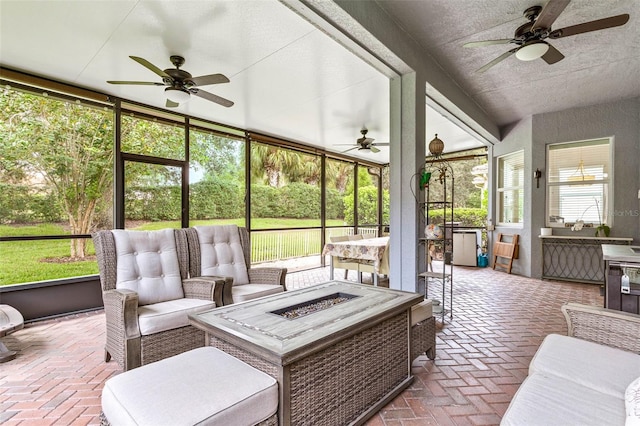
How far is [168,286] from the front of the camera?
2748 mm

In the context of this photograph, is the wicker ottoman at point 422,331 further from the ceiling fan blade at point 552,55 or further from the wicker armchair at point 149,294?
the ceiling fan blade at point 552,55

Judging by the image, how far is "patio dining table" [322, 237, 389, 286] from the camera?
4340 mm

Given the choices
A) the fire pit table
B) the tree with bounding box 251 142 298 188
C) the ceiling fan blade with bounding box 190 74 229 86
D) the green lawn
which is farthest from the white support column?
the tree with bounding box 251 142 298 188

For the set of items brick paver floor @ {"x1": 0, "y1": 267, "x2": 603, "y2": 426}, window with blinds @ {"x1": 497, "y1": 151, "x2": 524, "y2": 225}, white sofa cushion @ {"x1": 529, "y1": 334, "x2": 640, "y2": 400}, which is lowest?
brick paver floor @ {"x1": 0, "y1": 267, "x2": 603, "y2": 426}

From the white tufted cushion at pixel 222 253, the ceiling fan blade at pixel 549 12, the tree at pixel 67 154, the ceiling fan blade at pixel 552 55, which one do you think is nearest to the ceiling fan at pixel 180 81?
the white tufted cushion at pixel 222 253

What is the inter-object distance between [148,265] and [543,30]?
3859mm

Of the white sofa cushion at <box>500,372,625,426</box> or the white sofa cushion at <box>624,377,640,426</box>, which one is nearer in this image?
the white sofa cushion at <box>624,377,640,426</box>

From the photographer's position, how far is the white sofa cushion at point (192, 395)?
108 centimetres

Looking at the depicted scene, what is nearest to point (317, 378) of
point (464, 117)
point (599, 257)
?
point (464, 117)

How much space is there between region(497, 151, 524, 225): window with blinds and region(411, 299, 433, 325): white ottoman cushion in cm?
496

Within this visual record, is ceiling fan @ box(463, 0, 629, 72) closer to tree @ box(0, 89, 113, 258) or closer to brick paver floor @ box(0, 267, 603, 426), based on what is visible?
brick paver floor @ box(0, 267, 603, 426)

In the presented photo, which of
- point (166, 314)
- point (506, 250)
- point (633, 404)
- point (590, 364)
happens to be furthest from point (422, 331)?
point (506, 250)

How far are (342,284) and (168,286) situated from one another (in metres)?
1.55

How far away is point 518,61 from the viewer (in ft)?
12.0
